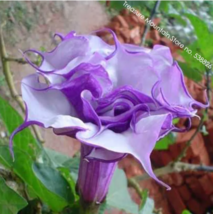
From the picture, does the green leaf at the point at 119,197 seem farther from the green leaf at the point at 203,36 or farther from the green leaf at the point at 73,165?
the green leaf at the point at 203,36

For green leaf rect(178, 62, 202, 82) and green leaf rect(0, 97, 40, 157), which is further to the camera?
green leaf rect(178, 62, 202, 82)

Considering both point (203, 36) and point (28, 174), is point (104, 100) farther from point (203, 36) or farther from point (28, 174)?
point (203, 36)

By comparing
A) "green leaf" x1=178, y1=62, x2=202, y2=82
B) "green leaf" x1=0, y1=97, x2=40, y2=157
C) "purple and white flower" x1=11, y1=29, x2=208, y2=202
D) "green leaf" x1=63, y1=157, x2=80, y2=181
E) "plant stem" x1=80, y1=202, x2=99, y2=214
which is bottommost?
"green leaf" x1=178, y1=62, x2=202, y2=82

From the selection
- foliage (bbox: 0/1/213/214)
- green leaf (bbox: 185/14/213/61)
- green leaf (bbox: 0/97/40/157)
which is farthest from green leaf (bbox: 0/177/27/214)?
green leaf (bbox: 185/14/213/61)

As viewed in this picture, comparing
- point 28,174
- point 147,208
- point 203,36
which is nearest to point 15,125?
point 28,174

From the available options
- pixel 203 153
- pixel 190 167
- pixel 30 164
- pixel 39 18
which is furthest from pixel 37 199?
pixel 39 18

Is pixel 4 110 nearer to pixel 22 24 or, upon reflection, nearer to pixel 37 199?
pixel 37 199

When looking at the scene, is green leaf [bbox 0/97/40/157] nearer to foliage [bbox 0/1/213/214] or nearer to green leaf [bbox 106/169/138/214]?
foliage [bbox 0/1/213/214]
